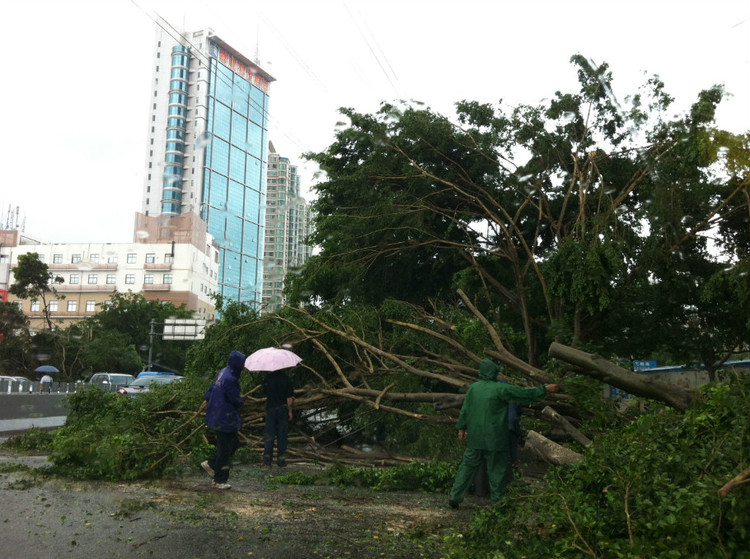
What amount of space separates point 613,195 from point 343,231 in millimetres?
5050

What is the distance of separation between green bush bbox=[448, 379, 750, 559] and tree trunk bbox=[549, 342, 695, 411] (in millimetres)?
794

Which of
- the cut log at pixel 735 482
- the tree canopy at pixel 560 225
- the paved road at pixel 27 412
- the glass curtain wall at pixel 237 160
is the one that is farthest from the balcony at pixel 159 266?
the cut log at pixel 735 482

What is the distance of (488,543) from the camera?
4090mm

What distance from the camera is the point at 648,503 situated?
3539mm

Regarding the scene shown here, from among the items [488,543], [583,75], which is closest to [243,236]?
[583,75]

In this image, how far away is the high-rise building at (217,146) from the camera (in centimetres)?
1834

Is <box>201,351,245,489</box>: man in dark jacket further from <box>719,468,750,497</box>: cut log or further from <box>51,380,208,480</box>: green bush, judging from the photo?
<box>719,468,750,497</box>: cut log

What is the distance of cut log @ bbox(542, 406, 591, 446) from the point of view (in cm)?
672

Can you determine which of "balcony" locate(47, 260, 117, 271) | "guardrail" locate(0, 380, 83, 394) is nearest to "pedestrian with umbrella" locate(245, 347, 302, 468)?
"guardrail" locate(0, 380, 83, 394)

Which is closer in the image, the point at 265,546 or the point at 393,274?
the point at 265,546

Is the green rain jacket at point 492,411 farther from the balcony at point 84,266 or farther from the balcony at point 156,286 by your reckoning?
the balcony at point 84,266

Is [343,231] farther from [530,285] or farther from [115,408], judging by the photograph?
[115,408]

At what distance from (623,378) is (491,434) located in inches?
52.3

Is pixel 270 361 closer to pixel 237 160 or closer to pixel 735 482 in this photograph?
pixel 735 482
